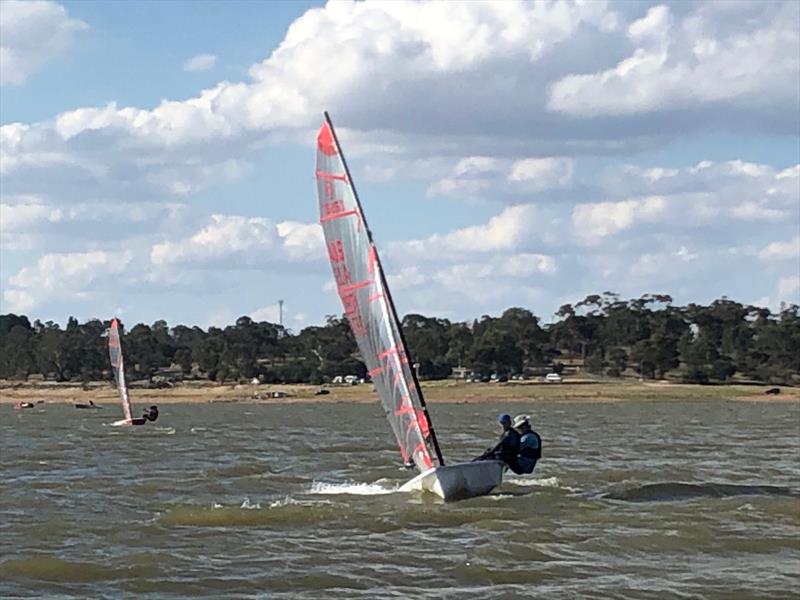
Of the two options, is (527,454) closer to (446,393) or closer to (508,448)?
(508,448)

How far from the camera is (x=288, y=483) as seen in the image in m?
30.6

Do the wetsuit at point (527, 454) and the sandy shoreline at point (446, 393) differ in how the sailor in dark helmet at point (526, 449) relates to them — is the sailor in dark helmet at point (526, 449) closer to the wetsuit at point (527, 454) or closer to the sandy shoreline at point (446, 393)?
the wetsuit at point (527, 454)

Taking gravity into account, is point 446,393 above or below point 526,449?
above

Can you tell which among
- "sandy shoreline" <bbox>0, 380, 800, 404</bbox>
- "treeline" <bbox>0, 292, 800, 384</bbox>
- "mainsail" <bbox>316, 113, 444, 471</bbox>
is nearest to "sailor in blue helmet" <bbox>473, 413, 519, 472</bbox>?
"mainsail" <bbox>316, 113, 444, 471</bbox>

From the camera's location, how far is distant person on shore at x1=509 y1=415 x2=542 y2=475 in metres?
26.3

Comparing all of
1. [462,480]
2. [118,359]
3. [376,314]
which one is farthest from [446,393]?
[462,480]

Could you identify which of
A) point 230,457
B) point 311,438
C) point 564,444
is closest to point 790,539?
point 230,457

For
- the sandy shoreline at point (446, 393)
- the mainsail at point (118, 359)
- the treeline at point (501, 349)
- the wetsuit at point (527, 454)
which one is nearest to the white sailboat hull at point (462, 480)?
the wetsuit at point (527, 454)

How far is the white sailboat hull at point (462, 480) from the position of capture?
24.2m

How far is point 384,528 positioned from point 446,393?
98.5 m

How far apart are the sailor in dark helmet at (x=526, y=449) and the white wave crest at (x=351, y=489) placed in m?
2.66

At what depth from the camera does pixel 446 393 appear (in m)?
120

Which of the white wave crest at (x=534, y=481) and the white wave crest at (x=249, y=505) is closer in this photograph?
the white wave crest at (x=249, y=505)

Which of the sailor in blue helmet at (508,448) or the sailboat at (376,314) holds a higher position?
the sailboat at (376,314)
